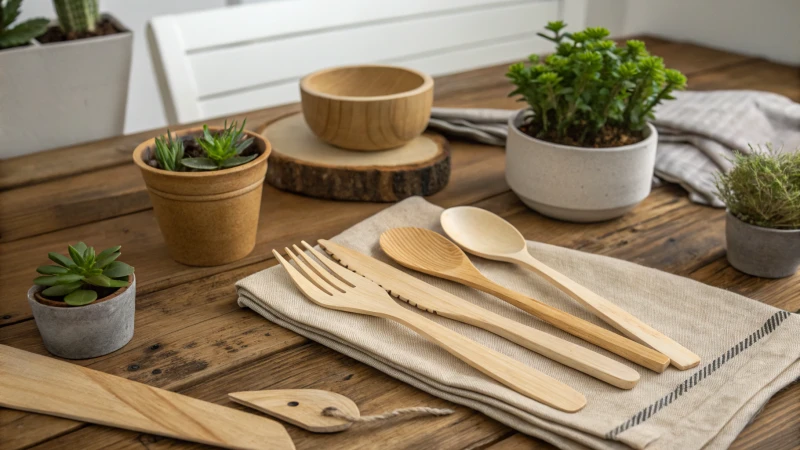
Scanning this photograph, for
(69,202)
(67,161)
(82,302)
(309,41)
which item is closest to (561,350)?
(82,302)

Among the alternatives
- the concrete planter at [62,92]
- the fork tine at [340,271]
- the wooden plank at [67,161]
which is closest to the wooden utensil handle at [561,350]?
the fork tine at [340,271]

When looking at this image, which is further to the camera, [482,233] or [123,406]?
[482,233]

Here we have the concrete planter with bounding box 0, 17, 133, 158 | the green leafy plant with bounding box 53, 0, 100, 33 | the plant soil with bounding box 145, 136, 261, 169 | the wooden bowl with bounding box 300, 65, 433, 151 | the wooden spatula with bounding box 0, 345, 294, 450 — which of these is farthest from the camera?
the green leafy plant with bounding box 53, 0, 100, 33

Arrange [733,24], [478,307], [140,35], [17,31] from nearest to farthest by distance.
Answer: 1. [478,307]
2. [17,31]
3. [733,24]
4. [140,35]

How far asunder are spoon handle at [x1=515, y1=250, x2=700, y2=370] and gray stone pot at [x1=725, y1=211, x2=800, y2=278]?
19cm

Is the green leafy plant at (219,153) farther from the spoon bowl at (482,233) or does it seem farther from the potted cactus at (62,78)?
the potted cactus at (62,78)

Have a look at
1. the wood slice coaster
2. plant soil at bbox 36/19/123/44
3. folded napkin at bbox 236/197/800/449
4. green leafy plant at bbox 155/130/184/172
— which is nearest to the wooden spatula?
folded napkin at bbox 236/197/800/449

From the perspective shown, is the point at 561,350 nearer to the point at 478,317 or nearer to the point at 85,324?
the point at 478,317

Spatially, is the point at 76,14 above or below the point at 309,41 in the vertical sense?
above

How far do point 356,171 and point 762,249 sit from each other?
477 mm

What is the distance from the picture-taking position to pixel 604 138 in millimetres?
887

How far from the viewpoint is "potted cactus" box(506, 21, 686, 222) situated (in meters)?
0.83

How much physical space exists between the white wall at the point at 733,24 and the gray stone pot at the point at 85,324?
A: 147cm

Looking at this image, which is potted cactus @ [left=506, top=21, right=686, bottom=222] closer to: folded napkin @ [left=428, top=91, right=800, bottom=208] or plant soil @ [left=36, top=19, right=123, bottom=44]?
folded napkin @ [left=428, top=91, right=800, bottom=208]
